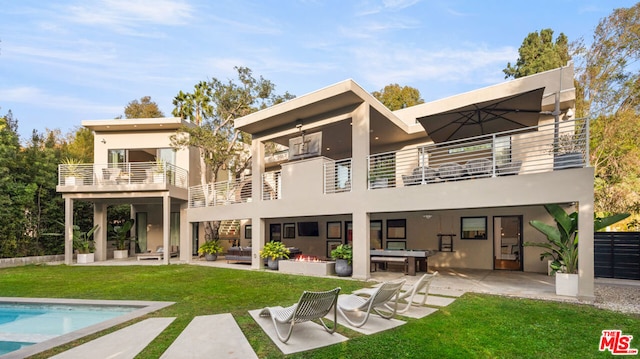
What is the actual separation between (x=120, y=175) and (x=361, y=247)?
14604 millimetres

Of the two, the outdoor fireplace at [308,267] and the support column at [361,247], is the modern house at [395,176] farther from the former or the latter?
the outdoor fireplace at [308,267]

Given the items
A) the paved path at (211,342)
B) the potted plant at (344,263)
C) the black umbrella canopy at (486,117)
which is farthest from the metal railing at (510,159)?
the paved path at (211,342)

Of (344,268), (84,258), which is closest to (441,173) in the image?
(344,268)

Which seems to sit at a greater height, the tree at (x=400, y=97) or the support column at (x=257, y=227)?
the tree at (x=400, y=97)

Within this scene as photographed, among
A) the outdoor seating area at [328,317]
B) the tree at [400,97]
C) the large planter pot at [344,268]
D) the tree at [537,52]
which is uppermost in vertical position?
the tree at [537,52]

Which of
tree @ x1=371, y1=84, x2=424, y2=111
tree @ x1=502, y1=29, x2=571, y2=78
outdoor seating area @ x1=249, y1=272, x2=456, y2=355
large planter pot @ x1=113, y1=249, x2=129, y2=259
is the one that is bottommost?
large planter pot @ x1=113, y1=249, x2=129, y2=259

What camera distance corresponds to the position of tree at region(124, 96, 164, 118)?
1670 inches

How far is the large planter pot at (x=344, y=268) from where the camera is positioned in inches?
487

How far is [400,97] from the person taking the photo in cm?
3559

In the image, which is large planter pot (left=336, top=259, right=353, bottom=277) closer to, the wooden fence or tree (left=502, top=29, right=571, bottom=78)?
the wooden fence

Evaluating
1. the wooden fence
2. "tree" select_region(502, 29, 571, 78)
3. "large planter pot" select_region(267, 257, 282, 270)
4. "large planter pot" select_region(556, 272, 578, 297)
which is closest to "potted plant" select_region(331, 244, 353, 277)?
"large planter pot" select_region(267, 257, 282, 270)

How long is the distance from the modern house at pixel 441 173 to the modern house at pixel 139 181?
7.24 feet

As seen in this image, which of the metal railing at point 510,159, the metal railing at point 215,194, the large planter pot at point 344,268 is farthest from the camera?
the metal railing at point 215,194

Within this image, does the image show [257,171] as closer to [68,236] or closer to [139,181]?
[139,181]
